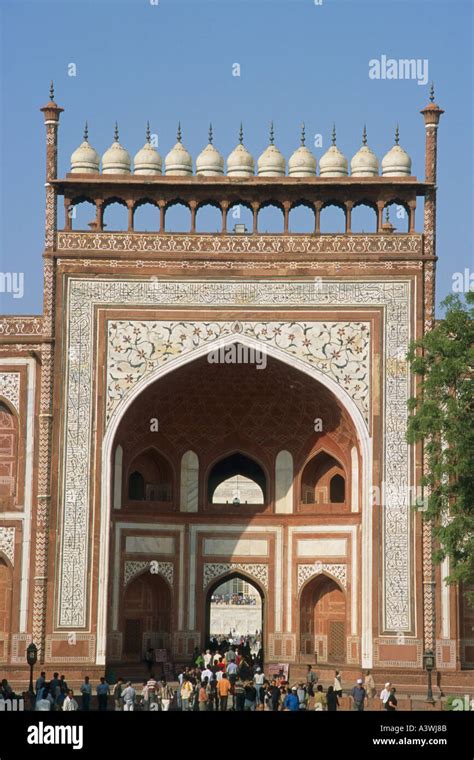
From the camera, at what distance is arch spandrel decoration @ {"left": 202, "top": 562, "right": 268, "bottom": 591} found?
2712 centimetres

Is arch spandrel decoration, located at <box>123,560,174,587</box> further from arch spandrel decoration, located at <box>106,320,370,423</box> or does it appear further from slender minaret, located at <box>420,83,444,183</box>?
slender minaret, located at <box>420,83,444,183</box>

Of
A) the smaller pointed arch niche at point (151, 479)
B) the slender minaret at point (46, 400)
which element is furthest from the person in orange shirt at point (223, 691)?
the smaller pointed arch niche at point (151, 479)

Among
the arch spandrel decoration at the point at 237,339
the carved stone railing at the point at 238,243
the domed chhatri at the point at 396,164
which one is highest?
the domed chhatri at the point at 396,164

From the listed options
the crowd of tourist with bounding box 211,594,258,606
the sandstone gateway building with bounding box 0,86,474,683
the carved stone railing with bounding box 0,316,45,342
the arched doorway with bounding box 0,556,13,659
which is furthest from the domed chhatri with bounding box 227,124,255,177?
the crowd of tourist with bounding box 211,594,258,606

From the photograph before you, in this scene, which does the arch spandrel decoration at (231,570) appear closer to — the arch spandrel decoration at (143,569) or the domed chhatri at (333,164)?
the arch spandrel decoration at (143,569)

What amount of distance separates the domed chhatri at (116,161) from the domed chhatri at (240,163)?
170 centimetres

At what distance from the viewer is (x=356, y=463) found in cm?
2619

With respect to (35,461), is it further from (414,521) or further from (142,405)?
(414,521)

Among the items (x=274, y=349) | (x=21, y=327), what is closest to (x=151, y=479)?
(x=21, y=327)

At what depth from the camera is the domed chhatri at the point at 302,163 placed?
26.0 meters

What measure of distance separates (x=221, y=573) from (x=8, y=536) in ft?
12.7
